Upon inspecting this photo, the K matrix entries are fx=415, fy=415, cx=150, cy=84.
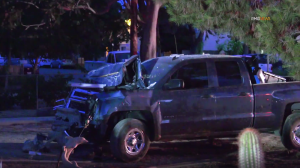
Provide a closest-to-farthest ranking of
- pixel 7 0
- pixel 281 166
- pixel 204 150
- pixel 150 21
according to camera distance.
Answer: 1. pixel 281 166
2. pixel 204 150
3. pixel 150 21
4. pixel 7 0

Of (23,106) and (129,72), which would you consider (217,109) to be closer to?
(129,72)

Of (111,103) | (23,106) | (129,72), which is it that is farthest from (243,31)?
(23,106)

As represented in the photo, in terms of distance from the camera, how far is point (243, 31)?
8.34 metres

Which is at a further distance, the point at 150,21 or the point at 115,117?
the point at 150,21

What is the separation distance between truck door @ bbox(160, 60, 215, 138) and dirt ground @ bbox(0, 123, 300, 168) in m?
0.62

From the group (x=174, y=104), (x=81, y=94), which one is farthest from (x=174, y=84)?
(x=81, y=94)

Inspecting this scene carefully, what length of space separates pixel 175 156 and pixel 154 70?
5.85ft

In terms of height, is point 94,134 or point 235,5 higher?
point 235,5

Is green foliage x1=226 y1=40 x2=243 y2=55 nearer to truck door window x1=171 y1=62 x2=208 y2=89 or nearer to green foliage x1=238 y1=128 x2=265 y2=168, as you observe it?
truck door window x1=171 y1=62 x2=208 y2=89

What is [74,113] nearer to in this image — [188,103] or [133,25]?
[188,103]

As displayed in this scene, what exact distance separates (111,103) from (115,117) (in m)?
0.39

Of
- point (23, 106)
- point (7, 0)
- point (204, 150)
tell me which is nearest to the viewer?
point (204, 150)

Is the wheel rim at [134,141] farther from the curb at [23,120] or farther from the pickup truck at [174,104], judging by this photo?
the curb at [23,120]

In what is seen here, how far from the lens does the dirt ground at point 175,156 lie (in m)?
7.47
